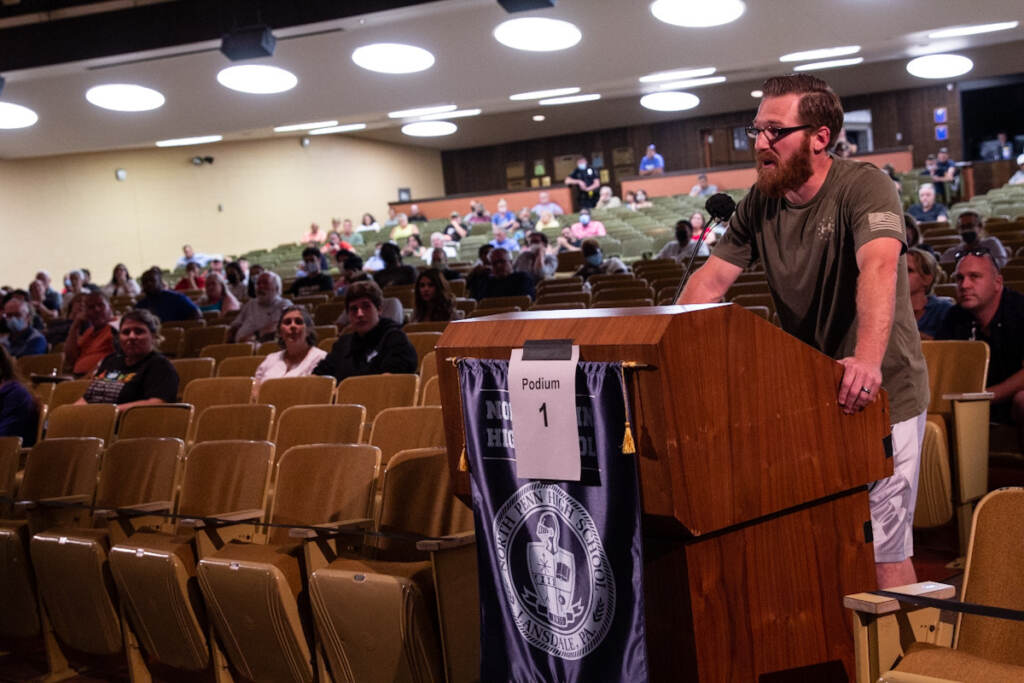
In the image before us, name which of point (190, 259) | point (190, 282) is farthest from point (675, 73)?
point (190, 259)

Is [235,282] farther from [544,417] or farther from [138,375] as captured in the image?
[544,417]

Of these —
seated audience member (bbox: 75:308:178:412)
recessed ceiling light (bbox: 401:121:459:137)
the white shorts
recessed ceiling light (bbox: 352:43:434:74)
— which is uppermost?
recessed ceiling light (bbox: 401:121:459:137)

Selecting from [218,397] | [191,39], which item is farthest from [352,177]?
[218,397]

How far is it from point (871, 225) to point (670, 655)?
876mm

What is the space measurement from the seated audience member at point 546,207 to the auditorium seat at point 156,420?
45.8 feet

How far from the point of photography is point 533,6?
31.3 feet

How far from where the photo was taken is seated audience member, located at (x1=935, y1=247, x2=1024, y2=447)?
3963mm

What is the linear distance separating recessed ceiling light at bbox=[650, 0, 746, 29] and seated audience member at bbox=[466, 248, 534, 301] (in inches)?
155

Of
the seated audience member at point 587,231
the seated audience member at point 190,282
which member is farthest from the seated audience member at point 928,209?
the seated audience member at point 190,282

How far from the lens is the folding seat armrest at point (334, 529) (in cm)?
295

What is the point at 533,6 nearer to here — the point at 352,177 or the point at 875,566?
the point at 875,566

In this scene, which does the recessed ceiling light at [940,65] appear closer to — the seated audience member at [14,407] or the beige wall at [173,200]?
the beige wall at [173,200]

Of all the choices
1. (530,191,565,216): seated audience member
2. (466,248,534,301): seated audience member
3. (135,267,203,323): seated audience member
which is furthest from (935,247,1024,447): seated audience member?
(530,191,565,216): seated audience member

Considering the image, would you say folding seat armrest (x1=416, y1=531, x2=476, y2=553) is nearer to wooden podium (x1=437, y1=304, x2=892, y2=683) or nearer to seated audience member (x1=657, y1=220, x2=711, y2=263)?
wooden podium (x1=437, y1=304, x2=892, y2=683)
